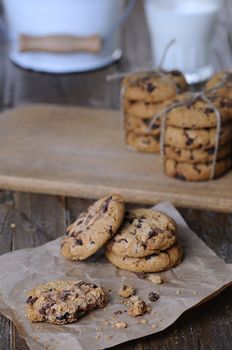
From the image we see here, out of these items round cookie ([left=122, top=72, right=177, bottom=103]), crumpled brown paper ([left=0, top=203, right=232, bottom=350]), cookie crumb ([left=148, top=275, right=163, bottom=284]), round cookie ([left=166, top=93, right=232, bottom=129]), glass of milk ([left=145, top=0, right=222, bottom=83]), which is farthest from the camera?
glass of milk ([left=145, top=0, right=222, bottom=83])

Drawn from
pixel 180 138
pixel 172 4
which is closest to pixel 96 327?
pixel 180 138

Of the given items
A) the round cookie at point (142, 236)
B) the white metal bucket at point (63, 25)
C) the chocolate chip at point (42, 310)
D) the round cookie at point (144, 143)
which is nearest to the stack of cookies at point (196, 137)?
the round cookie at point (144, 143)

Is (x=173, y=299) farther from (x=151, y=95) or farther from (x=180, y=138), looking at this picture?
(x=151, y=95)

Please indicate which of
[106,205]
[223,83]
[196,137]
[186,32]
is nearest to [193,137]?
[196,137]

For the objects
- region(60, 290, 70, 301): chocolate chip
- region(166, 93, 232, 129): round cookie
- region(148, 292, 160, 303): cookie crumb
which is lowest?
region(148, 292, 160, 303): cookie crumb

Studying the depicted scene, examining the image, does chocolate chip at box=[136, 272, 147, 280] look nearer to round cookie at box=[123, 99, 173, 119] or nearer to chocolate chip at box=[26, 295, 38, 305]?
chocolate chip at box=[26, 295, 38, 305]

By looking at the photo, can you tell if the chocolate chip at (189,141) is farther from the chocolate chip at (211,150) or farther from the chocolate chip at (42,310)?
the chocolate chip at (42,310)

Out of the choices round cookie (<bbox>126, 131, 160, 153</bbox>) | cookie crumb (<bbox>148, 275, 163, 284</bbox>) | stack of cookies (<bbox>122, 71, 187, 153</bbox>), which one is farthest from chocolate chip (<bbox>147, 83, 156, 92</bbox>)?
cookie crumb (<bbox>148, 275, 163, 284</bbox>)
